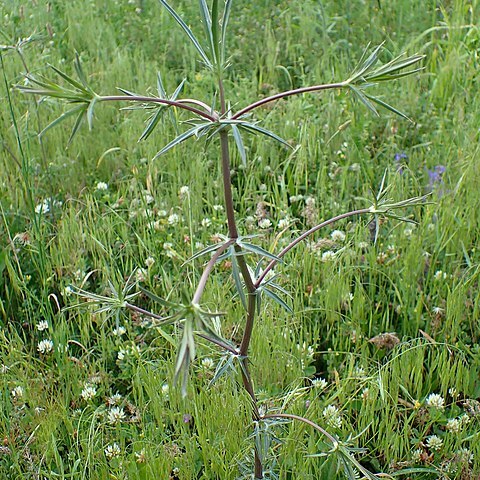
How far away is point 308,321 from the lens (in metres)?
2.28

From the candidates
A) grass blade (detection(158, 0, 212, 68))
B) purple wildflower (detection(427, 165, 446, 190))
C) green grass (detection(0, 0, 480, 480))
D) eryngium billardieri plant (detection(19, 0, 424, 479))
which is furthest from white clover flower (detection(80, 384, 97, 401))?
purple wildflower (detection(427, 165, 446, 190))

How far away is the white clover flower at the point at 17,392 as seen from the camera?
6.52ft

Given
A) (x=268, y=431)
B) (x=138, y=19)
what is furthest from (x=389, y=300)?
(x=138, y=19)

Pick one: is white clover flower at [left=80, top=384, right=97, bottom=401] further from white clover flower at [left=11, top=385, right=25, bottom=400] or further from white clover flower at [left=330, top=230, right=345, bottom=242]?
white clover flower at [left=330, top=230, right=345, bottom=242]

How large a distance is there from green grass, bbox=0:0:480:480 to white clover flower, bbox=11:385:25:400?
17 millimetres

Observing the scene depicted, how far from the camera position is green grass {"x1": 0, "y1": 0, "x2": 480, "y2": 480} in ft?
6.15

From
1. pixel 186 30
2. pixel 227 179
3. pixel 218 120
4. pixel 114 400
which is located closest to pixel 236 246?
pixel 227 179

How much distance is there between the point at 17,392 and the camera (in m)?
2.00

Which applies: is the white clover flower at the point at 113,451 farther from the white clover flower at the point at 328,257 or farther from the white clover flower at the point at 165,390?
the white clover flower at the point at 328,257

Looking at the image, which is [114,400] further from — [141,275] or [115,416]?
[141,275]

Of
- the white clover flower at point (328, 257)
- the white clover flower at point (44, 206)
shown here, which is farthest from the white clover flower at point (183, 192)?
the white clover flower at point (328, 257)

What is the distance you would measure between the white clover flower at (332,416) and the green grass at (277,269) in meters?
0.02

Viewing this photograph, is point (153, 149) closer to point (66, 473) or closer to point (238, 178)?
point (238, 178)

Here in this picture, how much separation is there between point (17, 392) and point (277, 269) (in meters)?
0.92
